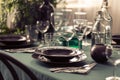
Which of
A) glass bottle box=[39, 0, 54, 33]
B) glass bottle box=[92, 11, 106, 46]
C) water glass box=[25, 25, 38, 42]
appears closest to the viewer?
glass bottle box=[92, 11, 106, 46]

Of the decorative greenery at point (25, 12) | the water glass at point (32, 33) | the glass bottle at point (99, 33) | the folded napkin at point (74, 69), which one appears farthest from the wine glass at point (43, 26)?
the folded napkin at point (74, 69)

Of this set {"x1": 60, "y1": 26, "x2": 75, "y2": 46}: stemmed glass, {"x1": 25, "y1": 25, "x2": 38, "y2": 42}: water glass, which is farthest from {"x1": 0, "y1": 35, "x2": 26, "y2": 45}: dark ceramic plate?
{"x1": 60, "y1": 26, "x2": 75, "y2": 46}: stemmed glass

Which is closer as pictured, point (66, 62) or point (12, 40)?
point (66, 62)

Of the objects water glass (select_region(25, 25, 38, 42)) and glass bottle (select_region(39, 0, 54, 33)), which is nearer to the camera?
water glass (select_region(25, 25, 38, 42))

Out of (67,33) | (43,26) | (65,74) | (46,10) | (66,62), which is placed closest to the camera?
(65,74)

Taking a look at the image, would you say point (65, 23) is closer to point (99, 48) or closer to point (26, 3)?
point (26, 3)

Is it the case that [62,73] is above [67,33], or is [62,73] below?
below

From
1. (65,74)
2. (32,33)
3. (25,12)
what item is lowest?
(65,74)

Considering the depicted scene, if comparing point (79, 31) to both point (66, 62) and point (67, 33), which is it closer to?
point (67, 33)

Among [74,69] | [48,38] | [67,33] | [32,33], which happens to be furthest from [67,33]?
[74,69]

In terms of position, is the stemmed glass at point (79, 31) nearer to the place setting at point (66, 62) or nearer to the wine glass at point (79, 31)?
the wine glass at point (79, 31)

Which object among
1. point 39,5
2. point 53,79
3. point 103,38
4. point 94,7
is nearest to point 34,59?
point 53,79

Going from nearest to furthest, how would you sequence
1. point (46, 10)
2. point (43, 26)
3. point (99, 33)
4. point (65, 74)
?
point (65, 74) < point (99, 33) < point (43, 26) < point (46, 10)

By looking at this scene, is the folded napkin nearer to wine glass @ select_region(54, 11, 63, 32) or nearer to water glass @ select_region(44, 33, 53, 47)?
water glass @ select_region(44, 33, 53, 47)
